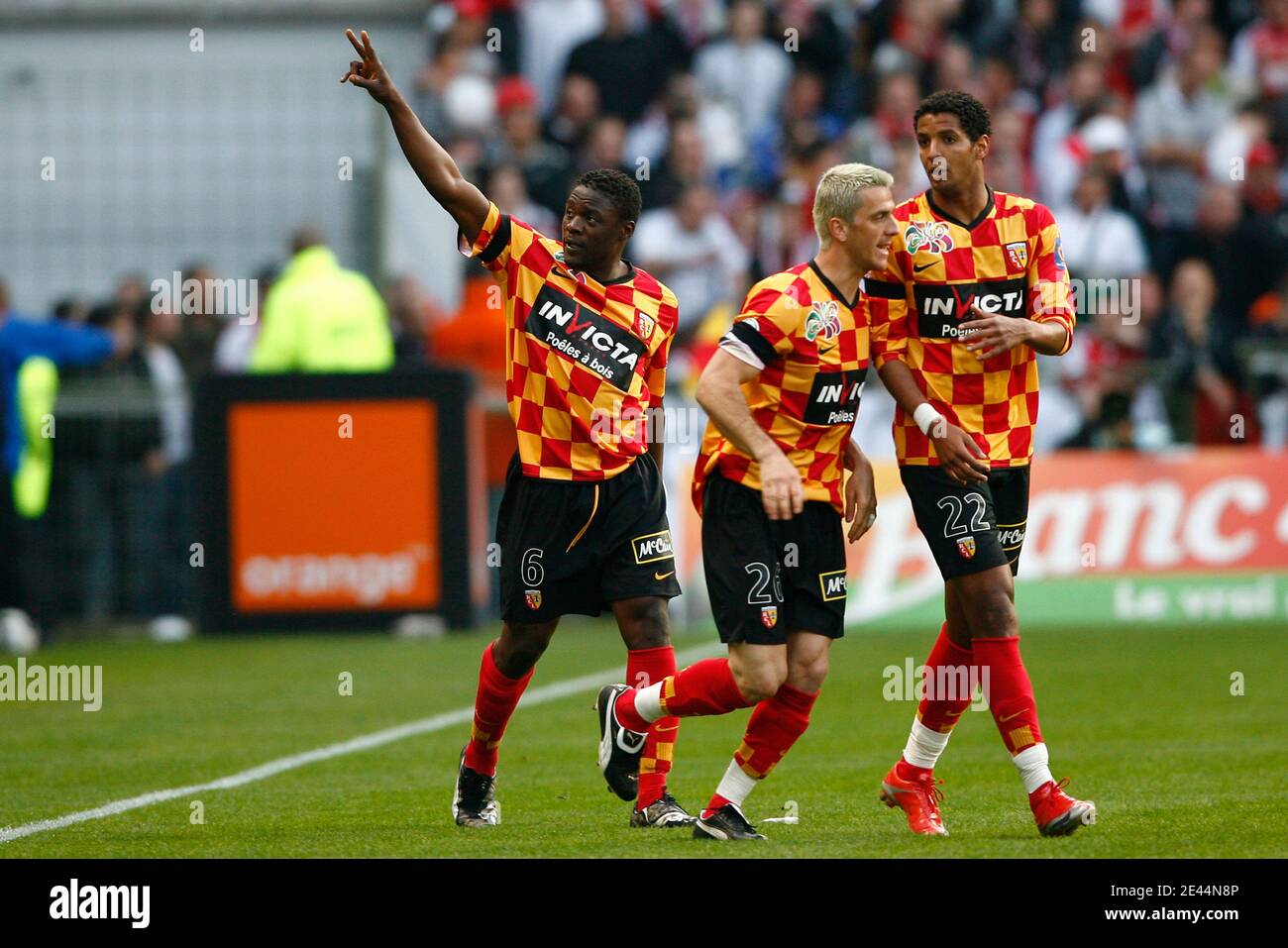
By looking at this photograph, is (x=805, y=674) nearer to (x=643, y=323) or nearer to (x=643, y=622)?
(x=643, y=622)

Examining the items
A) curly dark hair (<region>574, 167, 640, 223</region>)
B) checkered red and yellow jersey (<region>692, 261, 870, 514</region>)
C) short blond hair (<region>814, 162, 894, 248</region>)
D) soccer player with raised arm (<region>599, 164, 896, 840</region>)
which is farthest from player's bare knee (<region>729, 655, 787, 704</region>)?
curly dark hair (<region>574, 167, 640, 223</region>)

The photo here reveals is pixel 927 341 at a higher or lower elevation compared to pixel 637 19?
lower

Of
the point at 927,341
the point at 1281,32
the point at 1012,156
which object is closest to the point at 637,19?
the point at 1012,156

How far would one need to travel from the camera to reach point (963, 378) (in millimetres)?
7086

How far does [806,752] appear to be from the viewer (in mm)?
9102

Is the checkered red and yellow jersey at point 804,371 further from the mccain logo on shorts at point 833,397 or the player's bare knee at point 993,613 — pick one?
the player's bare knee at point 993,613

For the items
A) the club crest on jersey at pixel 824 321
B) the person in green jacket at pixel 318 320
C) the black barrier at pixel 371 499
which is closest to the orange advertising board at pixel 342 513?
the black barrier at pixel 371 499

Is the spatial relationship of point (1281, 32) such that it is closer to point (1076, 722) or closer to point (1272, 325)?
point (1272, 325)

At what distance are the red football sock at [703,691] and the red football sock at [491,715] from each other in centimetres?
71

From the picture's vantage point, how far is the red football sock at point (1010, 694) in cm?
682

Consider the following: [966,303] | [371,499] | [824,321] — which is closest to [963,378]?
[966,303]

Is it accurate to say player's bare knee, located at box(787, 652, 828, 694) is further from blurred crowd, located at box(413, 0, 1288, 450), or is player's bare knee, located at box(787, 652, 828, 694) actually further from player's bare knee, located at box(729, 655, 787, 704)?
blurred crowd, located at box(413, 0, 1288, 450)
